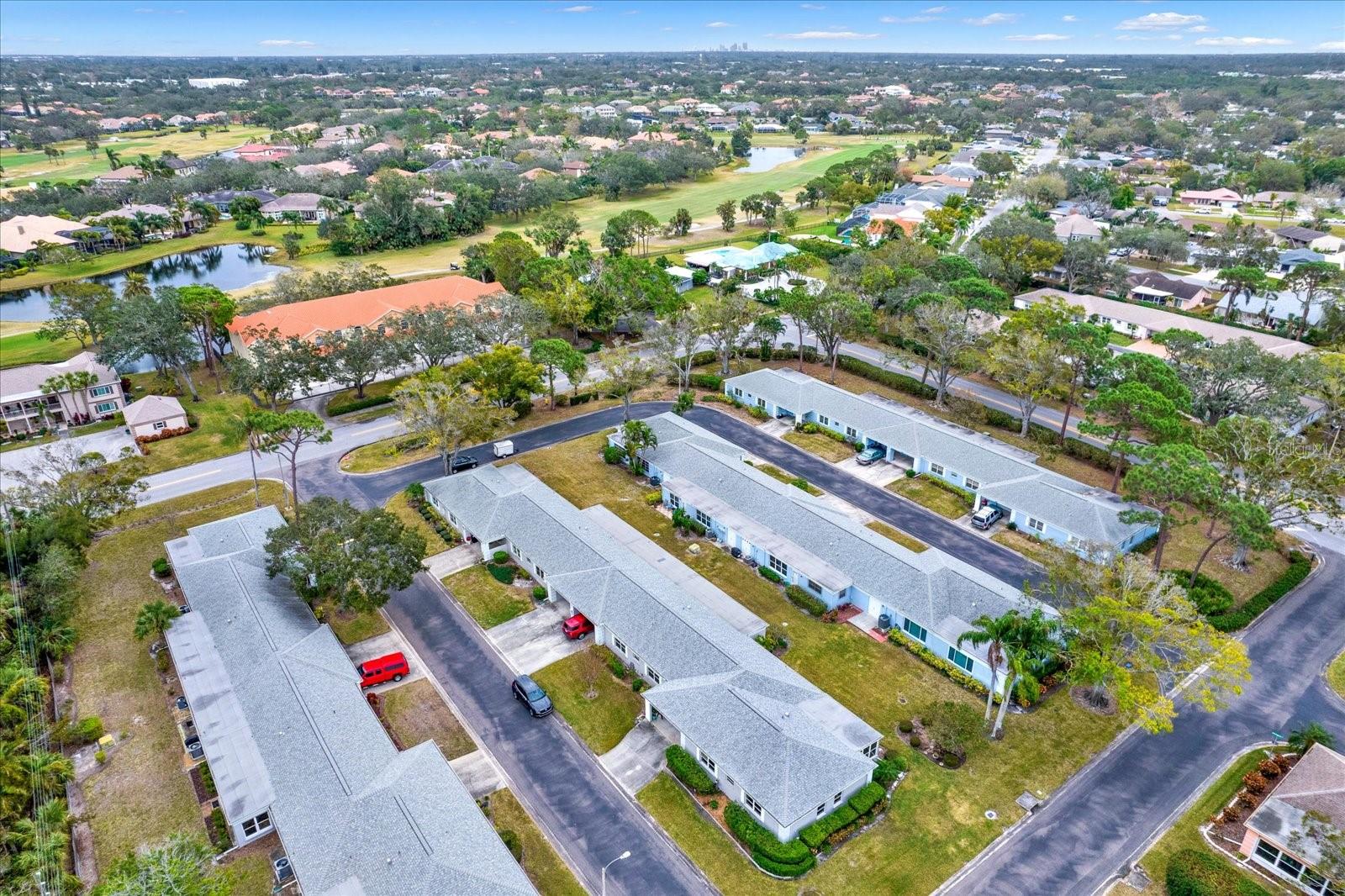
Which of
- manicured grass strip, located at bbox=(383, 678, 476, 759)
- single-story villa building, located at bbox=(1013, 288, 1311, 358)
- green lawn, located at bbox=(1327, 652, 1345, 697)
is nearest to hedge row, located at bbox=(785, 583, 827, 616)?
manicured grass strip, located at bbox=(383, 678, 476, 759)

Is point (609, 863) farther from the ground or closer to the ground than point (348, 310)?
closer to the ground

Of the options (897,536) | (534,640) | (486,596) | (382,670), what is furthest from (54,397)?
(897,536)

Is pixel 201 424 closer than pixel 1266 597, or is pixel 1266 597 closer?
pixel 1266 597

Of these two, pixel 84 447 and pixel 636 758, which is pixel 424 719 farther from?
pixel 84 447

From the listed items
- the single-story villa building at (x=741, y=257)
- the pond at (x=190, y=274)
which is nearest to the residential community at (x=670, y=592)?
the pond at (x=190, y=274)

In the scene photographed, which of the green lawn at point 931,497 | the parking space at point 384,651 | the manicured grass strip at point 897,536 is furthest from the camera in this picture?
the green lawn at point 931,497

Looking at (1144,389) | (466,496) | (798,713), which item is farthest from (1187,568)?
(466,496)

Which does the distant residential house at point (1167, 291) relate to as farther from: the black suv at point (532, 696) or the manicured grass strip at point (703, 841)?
the black suv at point (532, 696)
